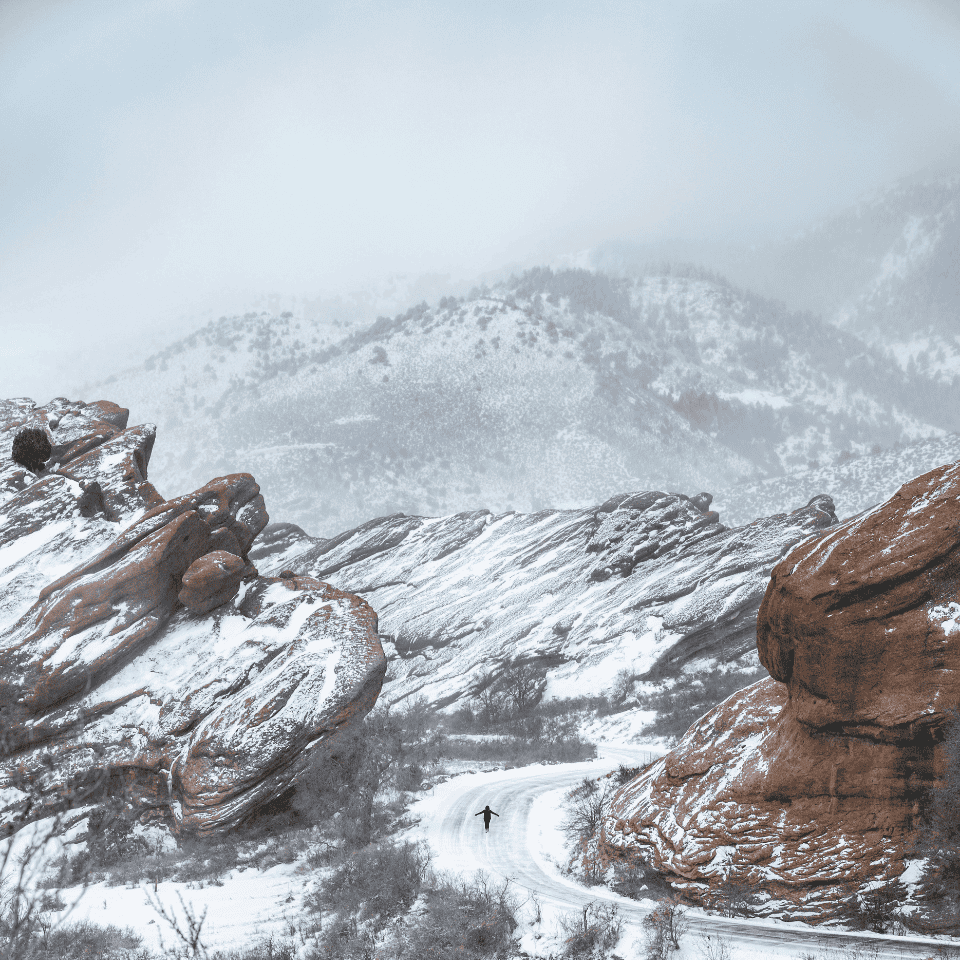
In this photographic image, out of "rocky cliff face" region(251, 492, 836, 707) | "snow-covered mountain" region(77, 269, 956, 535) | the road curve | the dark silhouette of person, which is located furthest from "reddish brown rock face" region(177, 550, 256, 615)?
"snow-covered mountain" region(77, 269, 956, 535)

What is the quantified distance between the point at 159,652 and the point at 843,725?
18.1 metres

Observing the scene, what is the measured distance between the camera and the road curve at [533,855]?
9.33 m

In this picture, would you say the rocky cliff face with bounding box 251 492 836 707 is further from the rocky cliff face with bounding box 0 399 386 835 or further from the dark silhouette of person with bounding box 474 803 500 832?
the dark silhouette of person with bounding box 474 803 500 832

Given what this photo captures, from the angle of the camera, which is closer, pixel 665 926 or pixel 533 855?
pixel 665 926

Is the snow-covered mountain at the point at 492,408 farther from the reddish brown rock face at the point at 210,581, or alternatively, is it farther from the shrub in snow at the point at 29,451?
the reddish brown rock face at the point at 210,581

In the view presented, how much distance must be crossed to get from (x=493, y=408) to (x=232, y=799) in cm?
10947

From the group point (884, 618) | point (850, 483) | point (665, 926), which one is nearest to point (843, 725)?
point (884, 618)

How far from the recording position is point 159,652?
19766 millimetres

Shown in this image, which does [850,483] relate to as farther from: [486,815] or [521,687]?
[486,815]

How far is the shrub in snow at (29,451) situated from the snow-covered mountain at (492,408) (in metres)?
78.9

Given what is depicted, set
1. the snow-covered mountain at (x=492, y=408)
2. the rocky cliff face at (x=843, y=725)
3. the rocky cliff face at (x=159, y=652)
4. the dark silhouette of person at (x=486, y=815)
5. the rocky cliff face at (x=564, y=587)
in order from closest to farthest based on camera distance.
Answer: the rocky cliff face at (x=843, y=725)
the dark silhouette of person at (x=486, y=815)
the rocky cliff face at (x=159, y=652)
the rocky cliff face at (x=564, y=587)
the snow-covered mountain at (x=492, y=408)

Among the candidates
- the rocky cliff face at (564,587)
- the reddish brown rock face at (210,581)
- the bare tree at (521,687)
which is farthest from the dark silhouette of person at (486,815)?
the rocky cliff face at (564,587)

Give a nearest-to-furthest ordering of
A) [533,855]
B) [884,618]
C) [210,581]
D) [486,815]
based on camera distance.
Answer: [884,618], [533,855], [486,815], [210,581]

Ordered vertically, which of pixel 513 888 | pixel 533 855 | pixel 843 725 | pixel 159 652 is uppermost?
pixel 159 652
